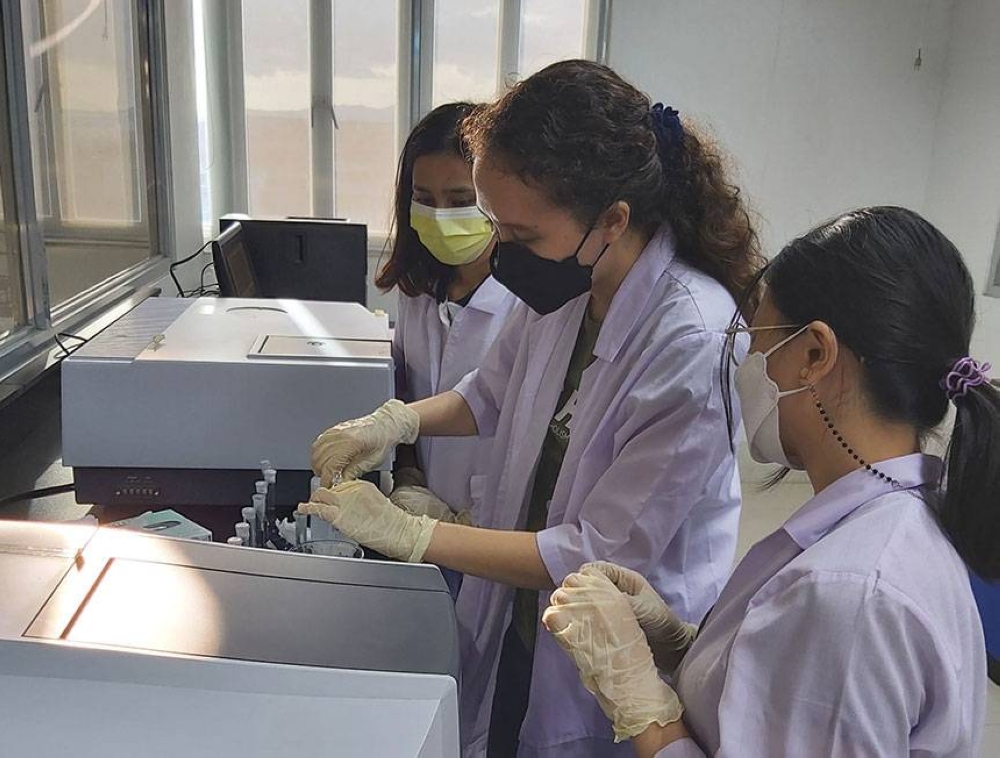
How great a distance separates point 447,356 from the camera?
5.51 feet

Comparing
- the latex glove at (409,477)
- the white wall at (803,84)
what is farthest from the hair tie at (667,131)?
the white wall at (803,84)

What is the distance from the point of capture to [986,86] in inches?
133

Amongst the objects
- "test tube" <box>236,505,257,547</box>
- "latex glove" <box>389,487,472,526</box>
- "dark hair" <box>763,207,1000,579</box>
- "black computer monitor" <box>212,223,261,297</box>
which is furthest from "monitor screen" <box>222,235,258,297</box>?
"dark hair" <box>763,207,1000,579</box>

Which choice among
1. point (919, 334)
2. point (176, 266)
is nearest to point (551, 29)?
point (176, 266)

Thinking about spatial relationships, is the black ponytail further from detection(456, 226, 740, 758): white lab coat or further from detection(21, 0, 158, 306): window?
detection(21, 0, 158, 306): window

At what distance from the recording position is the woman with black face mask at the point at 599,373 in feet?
3.34

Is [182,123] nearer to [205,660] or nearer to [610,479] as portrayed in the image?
[610,479]

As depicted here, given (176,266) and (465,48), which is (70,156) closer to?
(176,266)

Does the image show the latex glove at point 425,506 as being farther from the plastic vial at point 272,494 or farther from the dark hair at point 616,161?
the dark hair at point 616,161

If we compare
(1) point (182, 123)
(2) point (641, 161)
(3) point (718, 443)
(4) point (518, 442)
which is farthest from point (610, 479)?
(1) point (182, 123)

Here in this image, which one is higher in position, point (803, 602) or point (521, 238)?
point (521, 238)

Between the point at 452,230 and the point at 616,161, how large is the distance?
21.2 inches

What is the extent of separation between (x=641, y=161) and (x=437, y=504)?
0.70m

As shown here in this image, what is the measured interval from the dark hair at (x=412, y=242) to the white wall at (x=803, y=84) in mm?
2083
